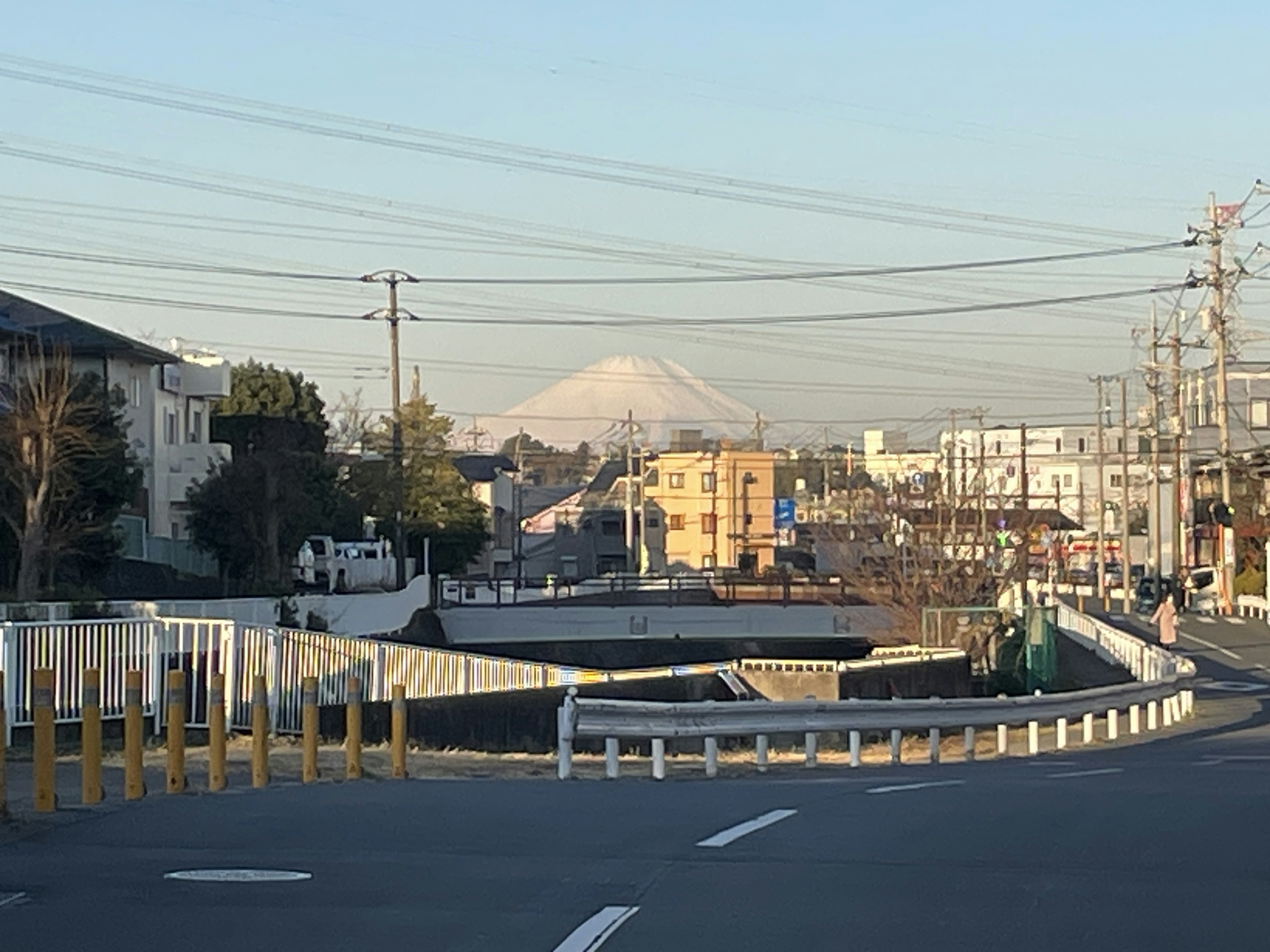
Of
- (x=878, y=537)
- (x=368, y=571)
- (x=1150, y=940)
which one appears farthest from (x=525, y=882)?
(x=368, y=571)

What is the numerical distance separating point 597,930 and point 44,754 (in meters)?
5.95

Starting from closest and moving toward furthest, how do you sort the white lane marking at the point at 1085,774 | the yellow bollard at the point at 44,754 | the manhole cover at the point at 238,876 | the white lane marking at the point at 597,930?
the white lane marking at the point at 597,930 → the manhole cover at the point at 238,876 → the yellow bollard at the point at 44,754 → the white lane marking at the point at 1085,774

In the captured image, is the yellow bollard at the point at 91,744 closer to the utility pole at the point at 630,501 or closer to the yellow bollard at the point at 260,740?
the yellow bollard at the point at 260,740

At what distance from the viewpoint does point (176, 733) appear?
1427 centimetres

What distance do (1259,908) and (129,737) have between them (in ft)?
27.5

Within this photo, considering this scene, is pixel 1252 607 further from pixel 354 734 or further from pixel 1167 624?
pixel 354 734

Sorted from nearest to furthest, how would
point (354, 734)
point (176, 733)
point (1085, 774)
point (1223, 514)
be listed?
point (176, 733), point (354, 734), point (1085, 774), point (1223, 514)

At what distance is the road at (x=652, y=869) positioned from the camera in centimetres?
821

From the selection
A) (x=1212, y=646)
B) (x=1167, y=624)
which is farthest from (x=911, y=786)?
(x=1212, y=646)

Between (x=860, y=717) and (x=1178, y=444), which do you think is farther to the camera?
(x=1178, y=444)

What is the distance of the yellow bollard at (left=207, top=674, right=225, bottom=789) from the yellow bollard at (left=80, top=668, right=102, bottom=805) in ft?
3.57

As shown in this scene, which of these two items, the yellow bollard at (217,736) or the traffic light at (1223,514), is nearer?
the yellow bollard at (217,736)

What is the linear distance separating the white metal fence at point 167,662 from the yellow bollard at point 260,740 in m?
2.68

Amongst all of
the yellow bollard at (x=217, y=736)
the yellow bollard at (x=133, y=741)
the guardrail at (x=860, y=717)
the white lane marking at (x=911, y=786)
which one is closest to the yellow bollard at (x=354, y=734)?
the yellow bollard at (x=217, y=736)
